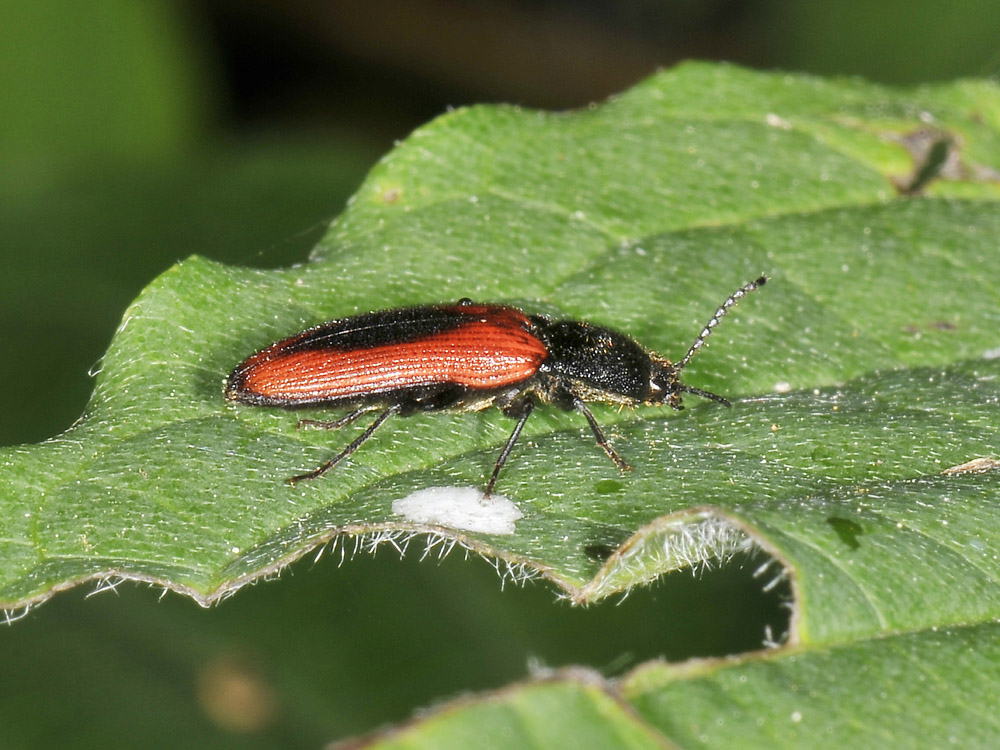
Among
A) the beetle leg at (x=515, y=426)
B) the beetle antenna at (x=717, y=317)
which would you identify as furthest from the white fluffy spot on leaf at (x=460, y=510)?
the beetle antenna at (x=717, y=317)

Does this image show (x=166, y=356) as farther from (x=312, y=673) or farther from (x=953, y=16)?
(x=953, y=16)

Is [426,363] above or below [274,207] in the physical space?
above

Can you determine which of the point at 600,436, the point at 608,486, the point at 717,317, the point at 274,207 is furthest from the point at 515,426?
the point at 274,207

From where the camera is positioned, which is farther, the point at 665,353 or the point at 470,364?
the point at 665,353

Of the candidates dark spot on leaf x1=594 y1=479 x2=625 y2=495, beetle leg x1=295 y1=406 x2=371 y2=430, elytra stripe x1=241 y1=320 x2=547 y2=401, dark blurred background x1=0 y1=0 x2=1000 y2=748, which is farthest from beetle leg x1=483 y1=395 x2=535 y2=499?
dark blurred background x1=0 y1=0 x2=1000 y2=748

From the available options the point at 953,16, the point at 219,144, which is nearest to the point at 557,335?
the point at 219,144

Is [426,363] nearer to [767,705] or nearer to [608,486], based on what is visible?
[608,486]
